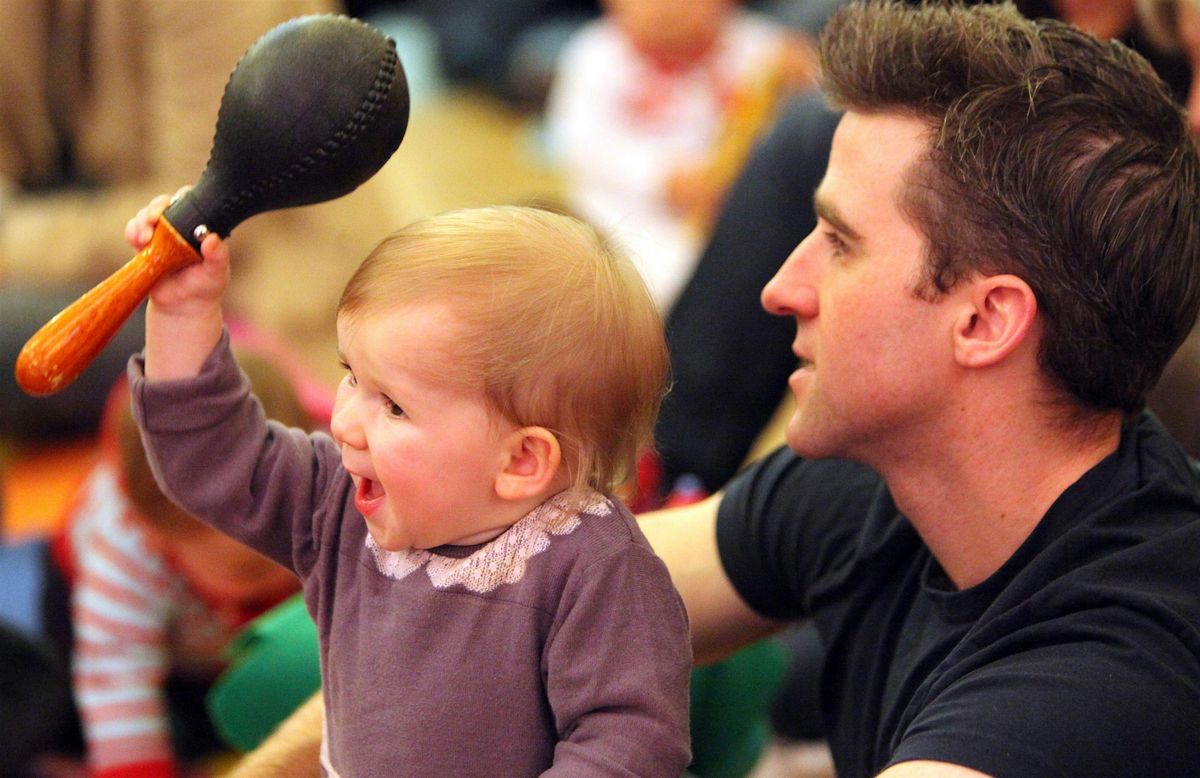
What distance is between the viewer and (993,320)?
101 cm

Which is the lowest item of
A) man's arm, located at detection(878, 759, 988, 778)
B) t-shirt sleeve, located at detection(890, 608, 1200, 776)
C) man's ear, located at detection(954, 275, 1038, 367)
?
man's arm, located at detection(878, 759, 988, 778)

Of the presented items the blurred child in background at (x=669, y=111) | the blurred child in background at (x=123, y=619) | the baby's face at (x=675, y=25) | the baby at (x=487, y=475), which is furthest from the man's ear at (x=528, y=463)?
the baby's face at (x=675, y=25)

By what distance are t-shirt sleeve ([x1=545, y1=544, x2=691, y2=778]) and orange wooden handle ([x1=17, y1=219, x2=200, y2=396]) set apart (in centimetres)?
29

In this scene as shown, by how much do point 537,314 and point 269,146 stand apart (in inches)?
6.8

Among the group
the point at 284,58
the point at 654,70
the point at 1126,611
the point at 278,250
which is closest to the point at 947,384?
the point at 1126,611

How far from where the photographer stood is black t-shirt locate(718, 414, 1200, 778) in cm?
84

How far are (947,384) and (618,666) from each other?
363 millimetres

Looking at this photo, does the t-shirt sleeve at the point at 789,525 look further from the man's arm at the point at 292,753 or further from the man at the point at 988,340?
the man's arm at the point at 292,753

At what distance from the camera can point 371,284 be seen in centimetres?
85

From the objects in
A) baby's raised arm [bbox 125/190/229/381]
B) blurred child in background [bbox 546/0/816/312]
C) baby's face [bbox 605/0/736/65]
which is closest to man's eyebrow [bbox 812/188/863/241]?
baby's raised arm [bbox 125/190/229/381]

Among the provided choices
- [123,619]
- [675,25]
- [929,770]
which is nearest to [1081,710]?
[929,770]

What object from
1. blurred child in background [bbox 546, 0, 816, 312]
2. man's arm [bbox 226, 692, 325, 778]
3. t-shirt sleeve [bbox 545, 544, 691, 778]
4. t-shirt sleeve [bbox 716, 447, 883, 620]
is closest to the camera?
t-shirt sleeve [bbox 545, 544, 691, 778]

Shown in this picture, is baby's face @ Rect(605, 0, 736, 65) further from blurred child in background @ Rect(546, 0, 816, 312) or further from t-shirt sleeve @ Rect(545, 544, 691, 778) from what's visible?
t-shirt sleeve @ Rect(545, 544, 691, 778)

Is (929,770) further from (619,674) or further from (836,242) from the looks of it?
(836,242)
